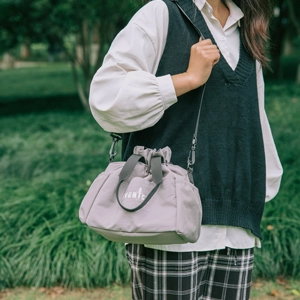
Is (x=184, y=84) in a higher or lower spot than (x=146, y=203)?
higher

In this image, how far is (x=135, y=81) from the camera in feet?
4.77

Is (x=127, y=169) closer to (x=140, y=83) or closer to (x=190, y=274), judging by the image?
(x=140, y=83)

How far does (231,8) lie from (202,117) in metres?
0.44

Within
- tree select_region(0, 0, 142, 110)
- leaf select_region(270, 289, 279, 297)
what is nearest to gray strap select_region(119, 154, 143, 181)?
leaf select_region(270, 289, 279, 297)

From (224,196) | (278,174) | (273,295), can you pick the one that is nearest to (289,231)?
(273,295)

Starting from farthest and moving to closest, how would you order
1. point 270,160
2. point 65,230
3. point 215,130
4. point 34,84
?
point 34,84
point 65,230
point 270,160
point 215,130

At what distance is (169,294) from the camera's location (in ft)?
5.28

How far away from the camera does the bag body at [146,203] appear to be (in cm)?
137

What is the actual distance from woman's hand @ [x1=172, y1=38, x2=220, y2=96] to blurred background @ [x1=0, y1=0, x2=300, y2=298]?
0.58 m

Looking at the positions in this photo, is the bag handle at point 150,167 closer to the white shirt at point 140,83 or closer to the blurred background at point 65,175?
the white shirt at point 140,83

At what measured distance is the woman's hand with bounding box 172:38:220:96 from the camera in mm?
1495

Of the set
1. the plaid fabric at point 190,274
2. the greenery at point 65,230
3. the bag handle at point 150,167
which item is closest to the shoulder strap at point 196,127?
the bag handle at point 150,167

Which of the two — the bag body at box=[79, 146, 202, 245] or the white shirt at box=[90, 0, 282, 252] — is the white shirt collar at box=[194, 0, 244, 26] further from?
the bag body at box=[79, 146, 202, 245]

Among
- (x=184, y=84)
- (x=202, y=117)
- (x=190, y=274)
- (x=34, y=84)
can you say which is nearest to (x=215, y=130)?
(x=202, y=117)
